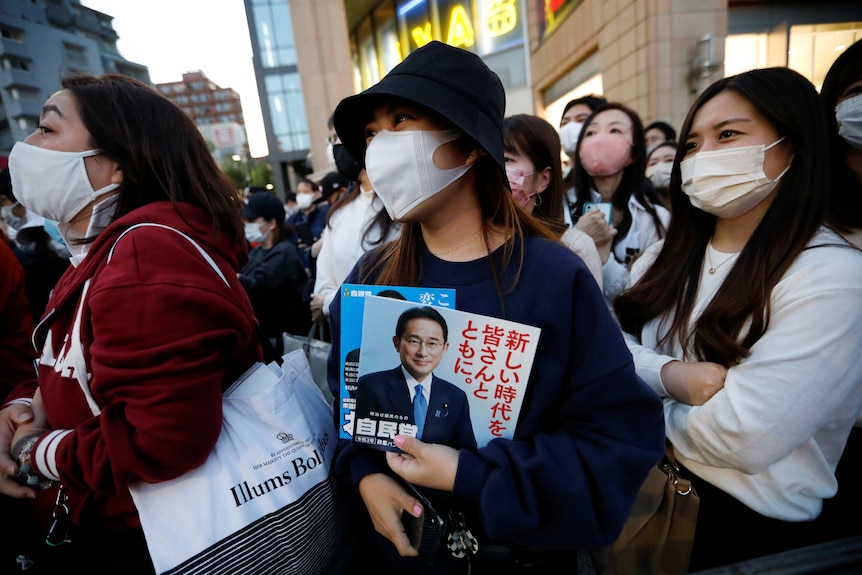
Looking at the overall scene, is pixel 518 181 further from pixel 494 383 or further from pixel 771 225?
pixel 494 383

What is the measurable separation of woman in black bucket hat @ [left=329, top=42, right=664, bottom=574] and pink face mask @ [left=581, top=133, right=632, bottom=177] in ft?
6.22

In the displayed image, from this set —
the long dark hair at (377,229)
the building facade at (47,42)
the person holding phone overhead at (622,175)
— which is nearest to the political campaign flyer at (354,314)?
the long dark hair at (377,229)

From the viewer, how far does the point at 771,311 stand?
1.29m

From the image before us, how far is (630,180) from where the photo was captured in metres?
2.89

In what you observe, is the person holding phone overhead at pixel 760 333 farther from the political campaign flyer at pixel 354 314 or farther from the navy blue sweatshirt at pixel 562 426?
the political campaign flyer at pixel 354 314

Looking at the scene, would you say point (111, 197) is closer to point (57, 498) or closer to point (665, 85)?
point (57, 498)

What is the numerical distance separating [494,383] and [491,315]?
0.56ft

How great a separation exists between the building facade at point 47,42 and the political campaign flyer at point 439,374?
2539 millimetres

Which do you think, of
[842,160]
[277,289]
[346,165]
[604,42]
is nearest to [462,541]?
[842,160]

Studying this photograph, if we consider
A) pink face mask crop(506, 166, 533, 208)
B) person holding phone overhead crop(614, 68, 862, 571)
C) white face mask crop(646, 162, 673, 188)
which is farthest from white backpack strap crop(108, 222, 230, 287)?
white face mask crop(646, 162, 673, 188)

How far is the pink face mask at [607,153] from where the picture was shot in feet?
8.92

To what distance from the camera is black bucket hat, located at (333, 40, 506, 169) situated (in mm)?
991

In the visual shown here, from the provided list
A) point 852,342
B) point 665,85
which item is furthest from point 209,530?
point 665,85

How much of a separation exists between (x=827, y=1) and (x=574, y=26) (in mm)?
5445
